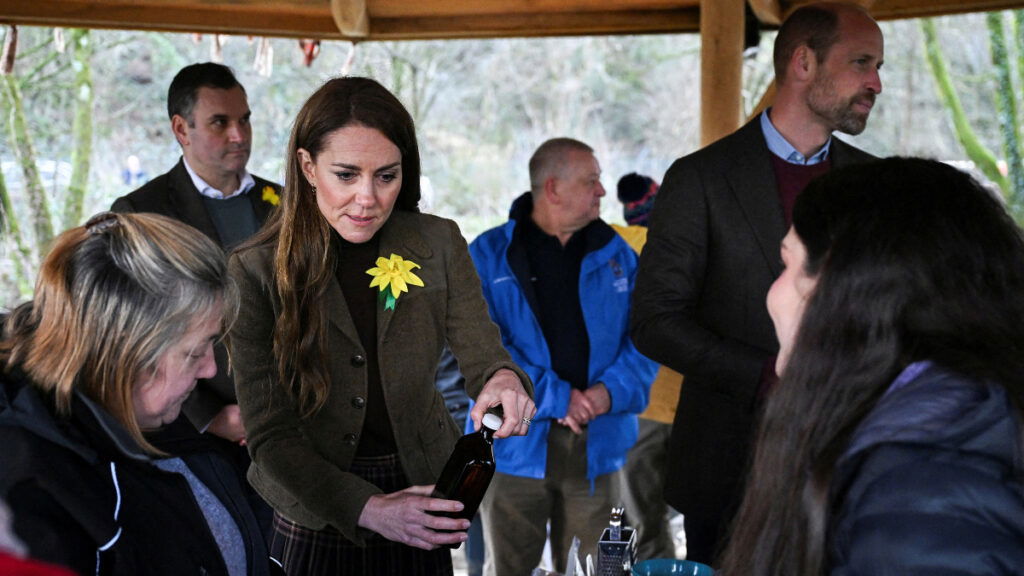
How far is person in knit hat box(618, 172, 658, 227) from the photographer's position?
514 centimetres

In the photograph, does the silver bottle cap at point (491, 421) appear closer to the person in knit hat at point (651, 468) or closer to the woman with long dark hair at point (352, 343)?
the woman with long dark hair at point (352, 343)

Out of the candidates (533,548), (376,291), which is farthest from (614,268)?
(376,291)

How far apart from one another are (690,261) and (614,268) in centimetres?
113

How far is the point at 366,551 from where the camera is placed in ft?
7.22

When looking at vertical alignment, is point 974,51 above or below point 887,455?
above

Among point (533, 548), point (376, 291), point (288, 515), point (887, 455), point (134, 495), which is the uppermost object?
point (376, 291)

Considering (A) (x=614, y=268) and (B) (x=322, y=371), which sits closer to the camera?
(B) (x=322, y=371)

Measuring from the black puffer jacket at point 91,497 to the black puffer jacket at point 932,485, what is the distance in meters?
0.87

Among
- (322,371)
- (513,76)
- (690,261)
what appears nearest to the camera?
(322,371)

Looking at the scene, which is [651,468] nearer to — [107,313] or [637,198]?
[637,198]

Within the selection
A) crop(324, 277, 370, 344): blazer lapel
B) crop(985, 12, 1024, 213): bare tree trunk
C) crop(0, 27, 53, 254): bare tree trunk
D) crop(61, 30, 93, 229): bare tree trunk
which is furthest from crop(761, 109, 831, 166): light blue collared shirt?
crop(985, 12, 1024, 213): bare tree trunk

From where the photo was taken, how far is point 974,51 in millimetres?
14180

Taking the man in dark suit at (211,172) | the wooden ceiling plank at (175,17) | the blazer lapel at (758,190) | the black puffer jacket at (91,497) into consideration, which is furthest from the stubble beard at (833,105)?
the wooden ceiling plank at (175,17)

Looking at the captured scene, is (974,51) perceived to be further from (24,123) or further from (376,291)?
(376,291)
